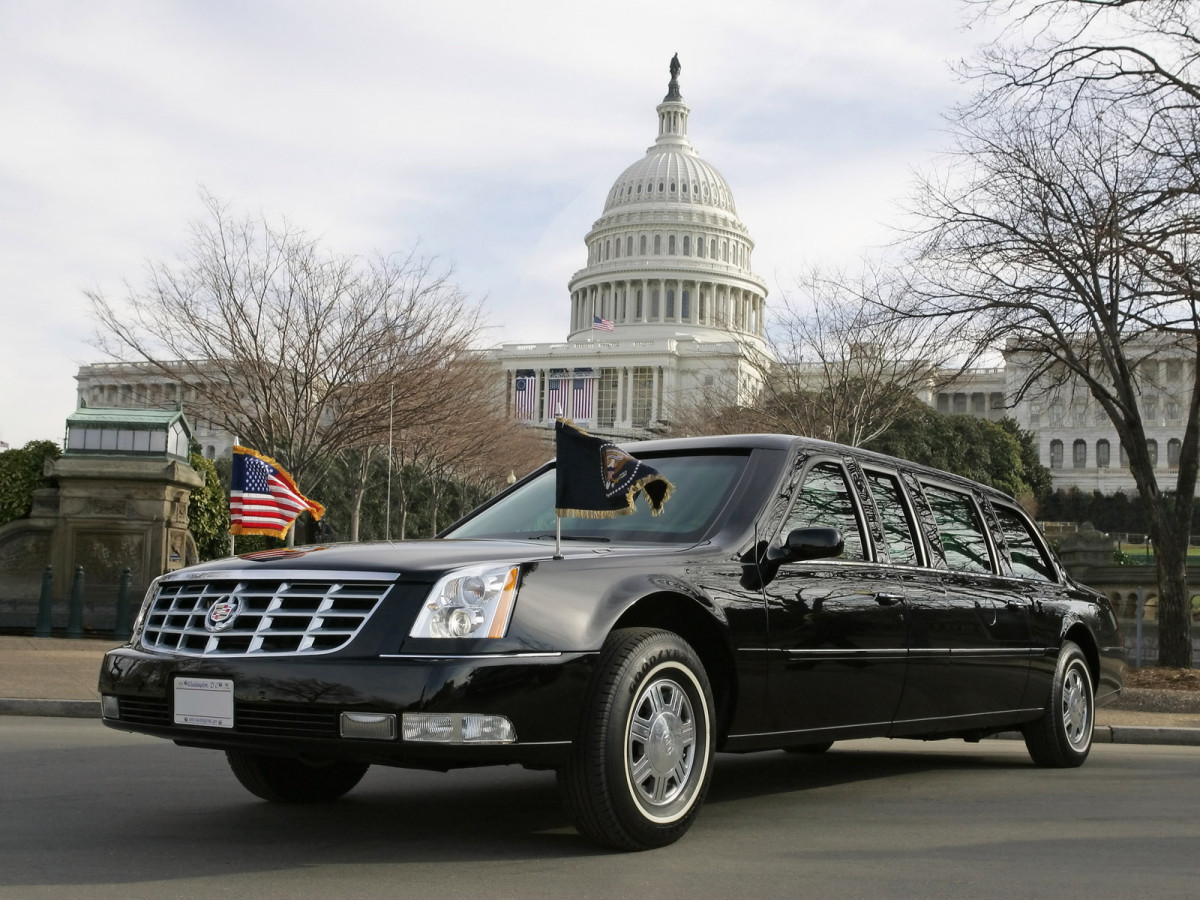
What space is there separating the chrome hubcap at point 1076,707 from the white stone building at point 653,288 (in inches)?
3852

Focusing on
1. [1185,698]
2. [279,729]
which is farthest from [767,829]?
[1185,698]

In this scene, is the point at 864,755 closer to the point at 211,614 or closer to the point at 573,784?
the point at 573,784

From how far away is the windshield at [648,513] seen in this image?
583 cm

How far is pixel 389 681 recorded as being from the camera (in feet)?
14.8

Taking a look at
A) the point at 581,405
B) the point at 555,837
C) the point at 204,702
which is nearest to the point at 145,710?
the point at 204,702

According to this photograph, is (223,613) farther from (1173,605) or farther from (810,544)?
(1173,605)

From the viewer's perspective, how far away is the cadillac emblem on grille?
4.84m

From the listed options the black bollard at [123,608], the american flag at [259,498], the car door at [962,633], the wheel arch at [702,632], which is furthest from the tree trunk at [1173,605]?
the black bollard at [123,608]

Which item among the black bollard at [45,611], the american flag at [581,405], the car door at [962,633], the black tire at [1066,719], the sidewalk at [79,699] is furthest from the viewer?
the american flag at [581,405]

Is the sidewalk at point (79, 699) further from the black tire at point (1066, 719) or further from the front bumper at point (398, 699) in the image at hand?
the front bumper at point (398, 699)

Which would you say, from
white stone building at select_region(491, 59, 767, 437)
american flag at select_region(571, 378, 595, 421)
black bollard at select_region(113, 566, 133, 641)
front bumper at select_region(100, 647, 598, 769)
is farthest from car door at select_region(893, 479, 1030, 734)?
white stone building at select_region(491, 59, 767, 437)

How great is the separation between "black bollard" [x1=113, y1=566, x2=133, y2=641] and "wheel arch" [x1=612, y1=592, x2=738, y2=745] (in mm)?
13533

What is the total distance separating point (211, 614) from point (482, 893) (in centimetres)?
143

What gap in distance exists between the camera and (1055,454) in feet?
407
